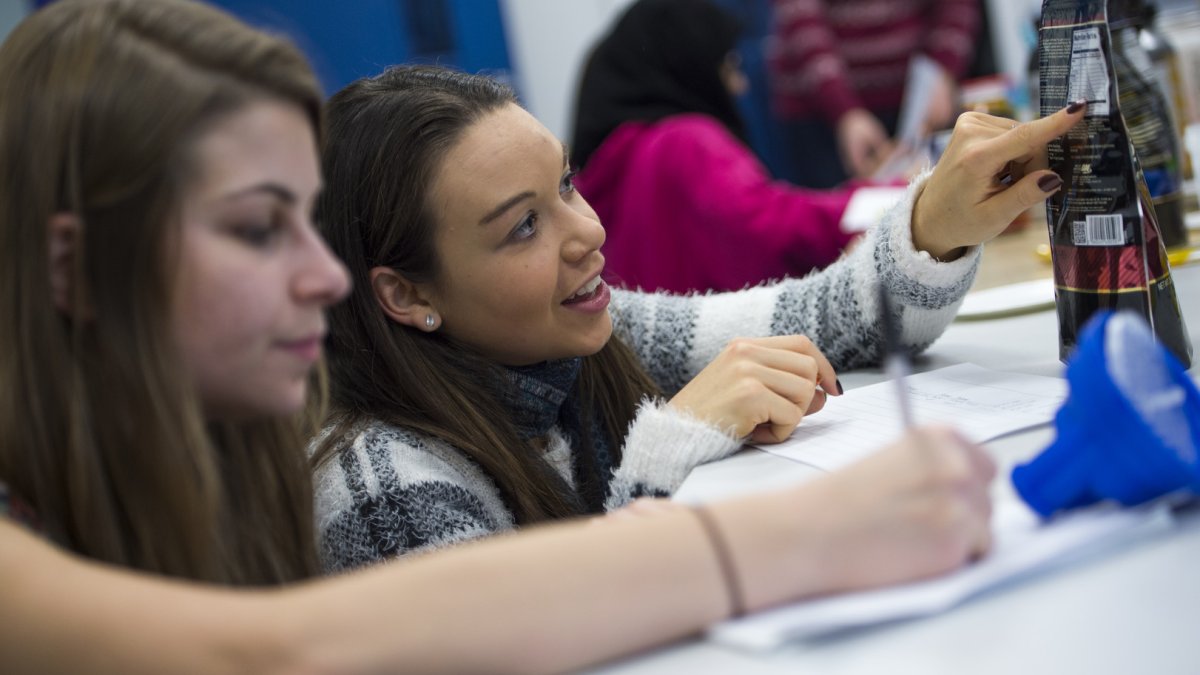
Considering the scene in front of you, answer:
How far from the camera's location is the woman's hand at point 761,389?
38.8 inches

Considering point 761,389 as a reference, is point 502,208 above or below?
above

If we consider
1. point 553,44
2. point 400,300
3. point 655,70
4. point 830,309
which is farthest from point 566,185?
point 553,44

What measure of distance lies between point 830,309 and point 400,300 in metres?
0.46

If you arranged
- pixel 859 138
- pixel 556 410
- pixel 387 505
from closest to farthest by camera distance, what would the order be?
pixel 387 505 < pixel 556 410 < pixel 859 138

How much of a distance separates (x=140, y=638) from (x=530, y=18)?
13.1 ft

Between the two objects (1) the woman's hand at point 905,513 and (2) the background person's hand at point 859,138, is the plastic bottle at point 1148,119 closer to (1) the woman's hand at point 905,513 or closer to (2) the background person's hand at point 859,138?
(1) the woman's hand at point 905,513

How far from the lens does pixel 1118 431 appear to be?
65cm

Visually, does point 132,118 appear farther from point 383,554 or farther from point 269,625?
point 383,554

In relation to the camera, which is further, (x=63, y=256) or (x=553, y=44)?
(x=553, y=44)

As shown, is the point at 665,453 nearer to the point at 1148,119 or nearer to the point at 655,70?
the point at 1148,119

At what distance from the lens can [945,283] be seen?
1.18m

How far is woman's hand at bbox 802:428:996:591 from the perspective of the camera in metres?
Result: 0.61

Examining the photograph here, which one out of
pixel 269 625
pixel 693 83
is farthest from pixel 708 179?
pixel 269 625

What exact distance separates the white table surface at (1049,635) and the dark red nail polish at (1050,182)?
1.37 ft
